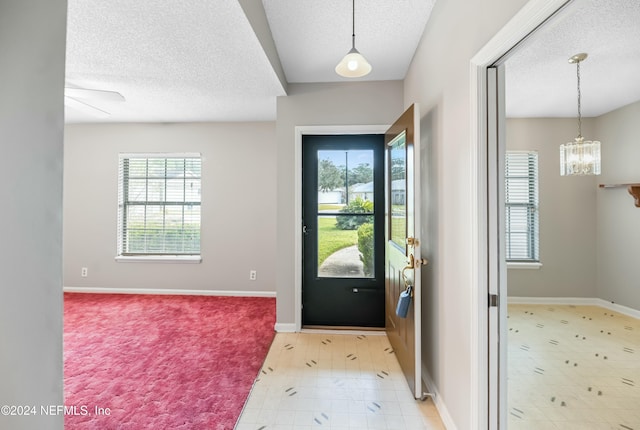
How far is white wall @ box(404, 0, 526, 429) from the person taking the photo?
1.39m

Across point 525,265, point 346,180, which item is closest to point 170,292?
point 346,180

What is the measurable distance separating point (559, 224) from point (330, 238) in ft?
6.42

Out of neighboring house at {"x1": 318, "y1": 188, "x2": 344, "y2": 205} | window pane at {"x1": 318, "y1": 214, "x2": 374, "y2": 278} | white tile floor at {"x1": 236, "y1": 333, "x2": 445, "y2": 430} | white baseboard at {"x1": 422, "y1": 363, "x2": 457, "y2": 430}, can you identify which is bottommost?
white tile floor at {"x1": 236, "y1": 333, "x2": 445, "y2": 430}

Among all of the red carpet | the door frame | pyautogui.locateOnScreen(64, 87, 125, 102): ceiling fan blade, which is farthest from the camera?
the door frame

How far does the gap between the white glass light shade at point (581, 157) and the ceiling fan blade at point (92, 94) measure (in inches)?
140

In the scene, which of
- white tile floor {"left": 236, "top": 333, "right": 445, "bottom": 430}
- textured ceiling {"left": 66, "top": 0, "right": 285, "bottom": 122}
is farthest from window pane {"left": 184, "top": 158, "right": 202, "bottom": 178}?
white tile floor {"left": 236, "top": 333, "right": 445, "bottom": 430}

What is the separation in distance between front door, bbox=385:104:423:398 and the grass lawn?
488mm

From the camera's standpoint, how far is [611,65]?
133 cm

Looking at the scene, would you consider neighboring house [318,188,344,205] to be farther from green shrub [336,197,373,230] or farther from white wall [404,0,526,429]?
white wall [404,0,526,429]

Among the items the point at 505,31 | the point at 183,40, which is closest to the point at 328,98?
the point at 183,40

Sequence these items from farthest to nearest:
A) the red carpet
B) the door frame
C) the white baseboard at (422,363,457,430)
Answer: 1. the door frame
2. the red carpet
3. the white baseboard at (422,363,457,430)

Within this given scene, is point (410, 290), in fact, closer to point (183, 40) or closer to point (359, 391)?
point (359, 391)

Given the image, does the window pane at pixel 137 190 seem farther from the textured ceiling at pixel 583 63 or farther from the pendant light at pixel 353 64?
the textured ceiling at pixel 583 63

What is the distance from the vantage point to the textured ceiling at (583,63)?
1.10 meters
